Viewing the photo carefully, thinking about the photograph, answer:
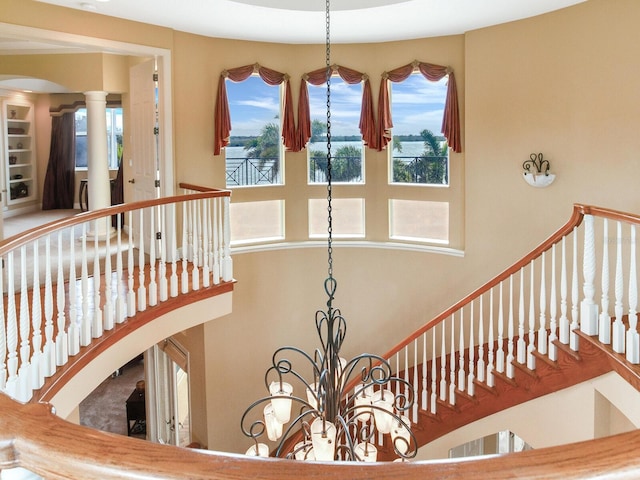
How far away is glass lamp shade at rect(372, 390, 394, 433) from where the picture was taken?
321cm

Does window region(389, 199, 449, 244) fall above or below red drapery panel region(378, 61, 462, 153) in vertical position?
below

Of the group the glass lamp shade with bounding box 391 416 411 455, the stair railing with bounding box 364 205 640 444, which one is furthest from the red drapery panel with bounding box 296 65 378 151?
the glass lamp shade with bounding box 391 416 411 455

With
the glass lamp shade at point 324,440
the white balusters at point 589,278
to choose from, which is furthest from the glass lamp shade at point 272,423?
the white balusters at point 589,278

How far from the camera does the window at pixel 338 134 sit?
7.38 metres

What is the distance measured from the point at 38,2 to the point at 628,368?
555 cm

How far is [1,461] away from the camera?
31.1 inches

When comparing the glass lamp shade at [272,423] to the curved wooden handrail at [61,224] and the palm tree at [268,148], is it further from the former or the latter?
the palm tree at [268,148]

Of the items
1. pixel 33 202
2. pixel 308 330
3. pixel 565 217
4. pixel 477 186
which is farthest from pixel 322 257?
pixel 33 202

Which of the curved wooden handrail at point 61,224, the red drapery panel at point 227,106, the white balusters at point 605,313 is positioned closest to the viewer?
the curved wooden handrail at point 61,224

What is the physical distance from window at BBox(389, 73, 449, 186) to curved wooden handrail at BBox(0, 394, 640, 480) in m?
6.43

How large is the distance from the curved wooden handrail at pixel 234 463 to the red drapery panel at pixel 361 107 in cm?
656

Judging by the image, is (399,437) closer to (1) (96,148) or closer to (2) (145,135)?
(2) (145,135)

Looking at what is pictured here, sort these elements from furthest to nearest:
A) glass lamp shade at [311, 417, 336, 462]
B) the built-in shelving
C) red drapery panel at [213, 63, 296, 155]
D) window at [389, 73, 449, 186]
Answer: the built-in shelving
window at [389, 73, 449, 186]
red drapery panel at [213, 63, 296, 155]
glass lamp shade at [311, 417, 336, 462]

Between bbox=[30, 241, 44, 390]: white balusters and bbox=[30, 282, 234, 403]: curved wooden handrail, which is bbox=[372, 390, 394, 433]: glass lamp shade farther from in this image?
bbox=[30, 241, 44, 390]: white balusters
